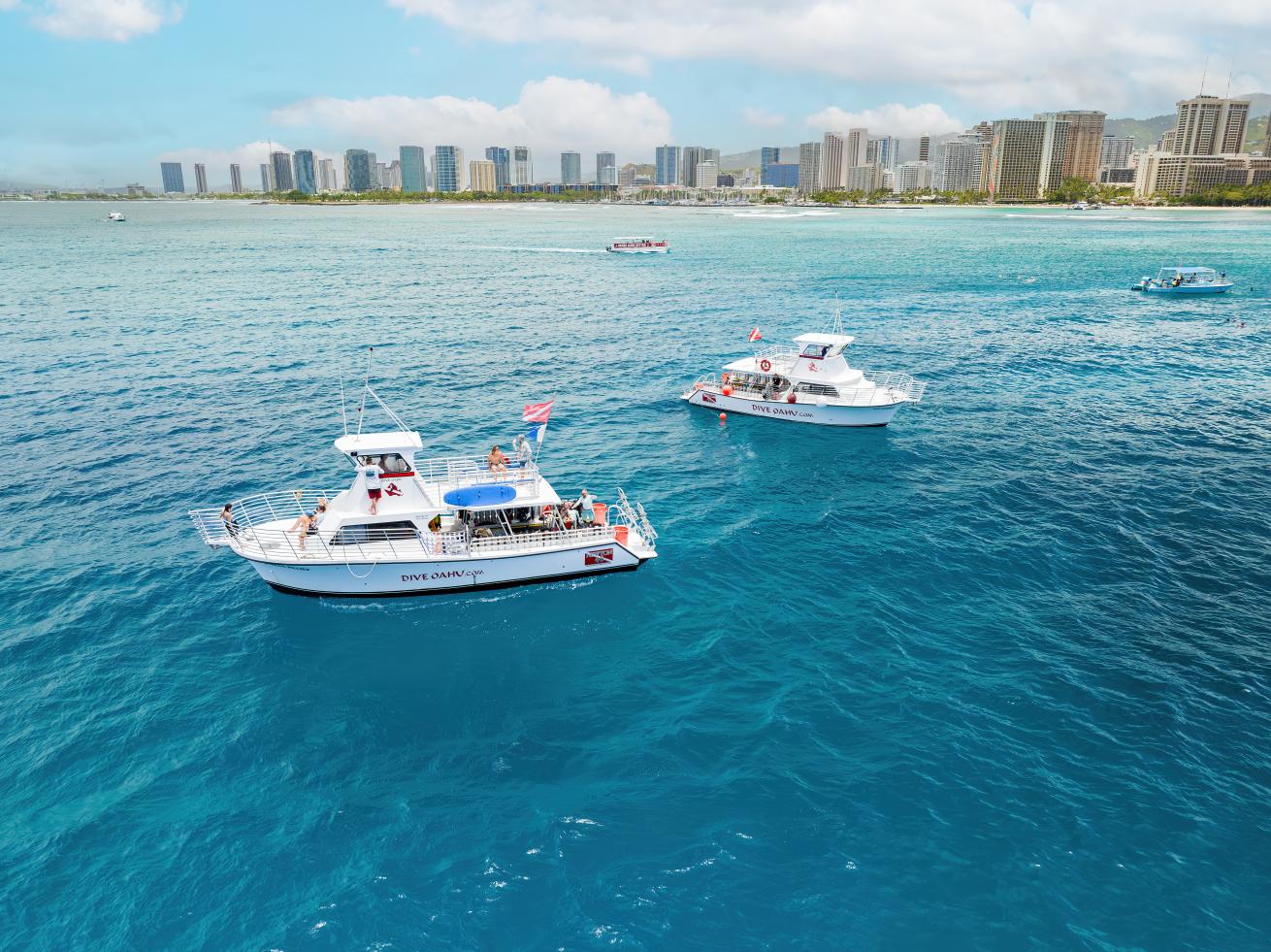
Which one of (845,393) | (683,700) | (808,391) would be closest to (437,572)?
(683,700)

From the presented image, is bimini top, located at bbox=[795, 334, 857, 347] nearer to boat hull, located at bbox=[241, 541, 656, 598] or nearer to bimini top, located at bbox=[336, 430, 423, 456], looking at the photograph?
boat hull, located at bbox=[241, 541, 656, 598]

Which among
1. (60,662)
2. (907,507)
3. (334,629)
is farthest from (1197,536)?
(60,662)

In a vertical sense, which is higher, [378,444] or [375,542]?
[378,444]

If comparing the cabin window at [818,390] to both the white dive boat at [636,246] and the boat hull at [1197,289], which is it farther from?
the white dive boat at [636,246]

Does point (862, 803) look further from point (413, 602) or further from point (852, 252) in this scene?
point (852, 252)

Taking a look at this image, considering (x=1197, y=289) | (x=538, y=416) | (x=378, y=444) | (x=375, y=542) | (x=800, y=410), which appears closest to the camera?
(x=375, y=542)

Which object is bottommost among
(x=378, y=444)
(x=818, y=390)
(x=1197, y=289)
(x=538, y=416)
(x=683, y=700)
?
(x=683, y=700)

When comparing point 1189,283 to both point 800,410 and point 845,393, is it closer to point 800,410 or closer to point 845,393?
point 845,393

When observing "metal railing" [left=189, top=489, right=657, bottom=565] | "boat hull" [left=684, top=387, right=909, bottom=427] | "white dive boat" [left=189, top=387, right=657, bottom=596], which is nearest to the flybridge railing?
"white dive boat" [left=189, top=387, right=657, bottom=596]
